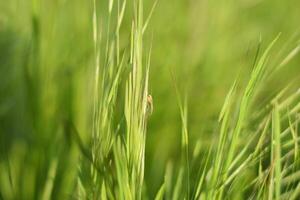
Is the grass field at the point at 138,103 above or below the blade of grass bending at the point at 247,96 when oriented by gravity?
below

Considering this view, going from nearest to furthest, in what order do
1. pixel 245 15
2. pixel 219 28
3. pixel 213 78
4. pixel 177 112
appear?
pixel 177 112 < pixel 213 78 < pixel 219 28 < pixel 245 15

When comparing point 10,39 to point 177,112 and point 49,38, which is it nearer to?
point 49,38

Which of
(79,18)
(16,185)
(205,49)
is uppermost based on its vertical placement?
(79,18)

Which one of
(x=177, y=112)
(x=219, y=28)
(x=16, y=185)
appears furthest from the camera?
(x=219, y=28)

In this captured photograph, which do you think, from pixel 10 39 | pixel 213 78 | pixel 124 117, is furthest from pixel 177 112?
pixel 124 117

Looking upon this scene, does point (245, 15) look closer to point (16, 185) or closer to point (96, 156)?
point (16, 185)

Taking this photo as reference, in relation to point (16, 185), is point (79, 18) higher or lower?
higher

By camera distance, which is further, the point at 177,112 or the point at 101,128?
the point at 177,112

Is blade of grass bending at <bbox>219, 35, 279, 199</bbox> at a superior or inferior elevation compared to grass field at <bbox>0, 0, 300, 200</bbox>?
superior
